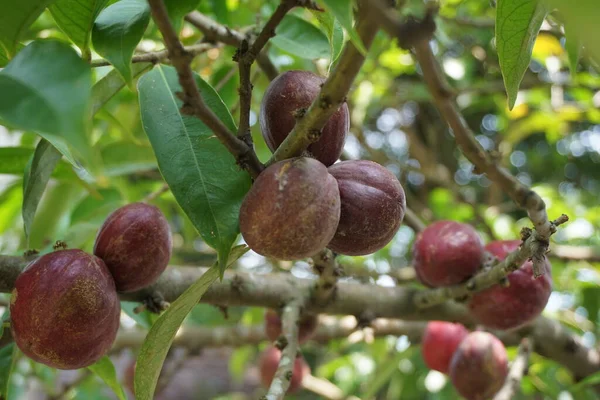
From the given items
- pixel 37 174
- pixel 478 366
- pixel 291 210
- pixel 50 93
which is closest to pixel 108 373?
pixel 37 174

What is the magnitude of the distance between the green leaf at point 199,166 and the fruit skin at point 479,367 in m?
1.13

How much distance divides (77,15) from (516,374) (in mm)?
1488

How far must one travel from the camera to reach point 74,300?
1.08m

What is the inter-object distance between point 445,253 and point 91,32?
38.8 inches

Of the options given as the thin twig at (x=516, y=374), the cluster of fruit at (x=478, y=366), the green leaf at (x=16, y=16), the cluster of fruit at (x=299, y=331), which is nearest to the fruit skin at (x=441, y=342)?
the cluster of fruit at (x=478, y=366)

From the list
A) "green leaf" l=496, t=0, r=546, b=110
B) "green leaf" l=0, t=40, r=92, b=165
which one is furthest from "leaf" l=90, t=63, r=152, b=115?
"green leaf" l=496, t=0, r=546, b=110

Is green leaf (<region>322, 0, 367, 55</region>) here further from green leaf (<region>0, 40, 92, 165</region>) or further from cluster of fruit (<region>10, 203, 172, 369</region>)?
cluster of fruit (<region>10, 203, 172, 369</region>)

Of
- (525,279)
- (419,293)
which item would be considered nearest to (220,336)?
(419,293)

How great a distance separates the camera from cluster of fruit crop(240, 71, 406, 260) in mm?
880

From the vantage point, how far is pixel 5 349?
1.27 meters

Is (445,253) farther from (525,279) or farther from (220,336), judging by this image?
(220,336)

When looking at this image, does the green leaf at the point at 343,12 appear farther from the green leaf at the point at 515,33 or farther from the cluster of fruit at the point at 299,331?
the cluster of fruit at the point at 299,331

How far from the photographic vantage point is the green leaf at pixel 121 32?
3.05 feet

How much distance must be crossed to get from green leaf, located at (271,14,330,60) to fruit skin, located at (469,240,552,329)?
0.74 m
